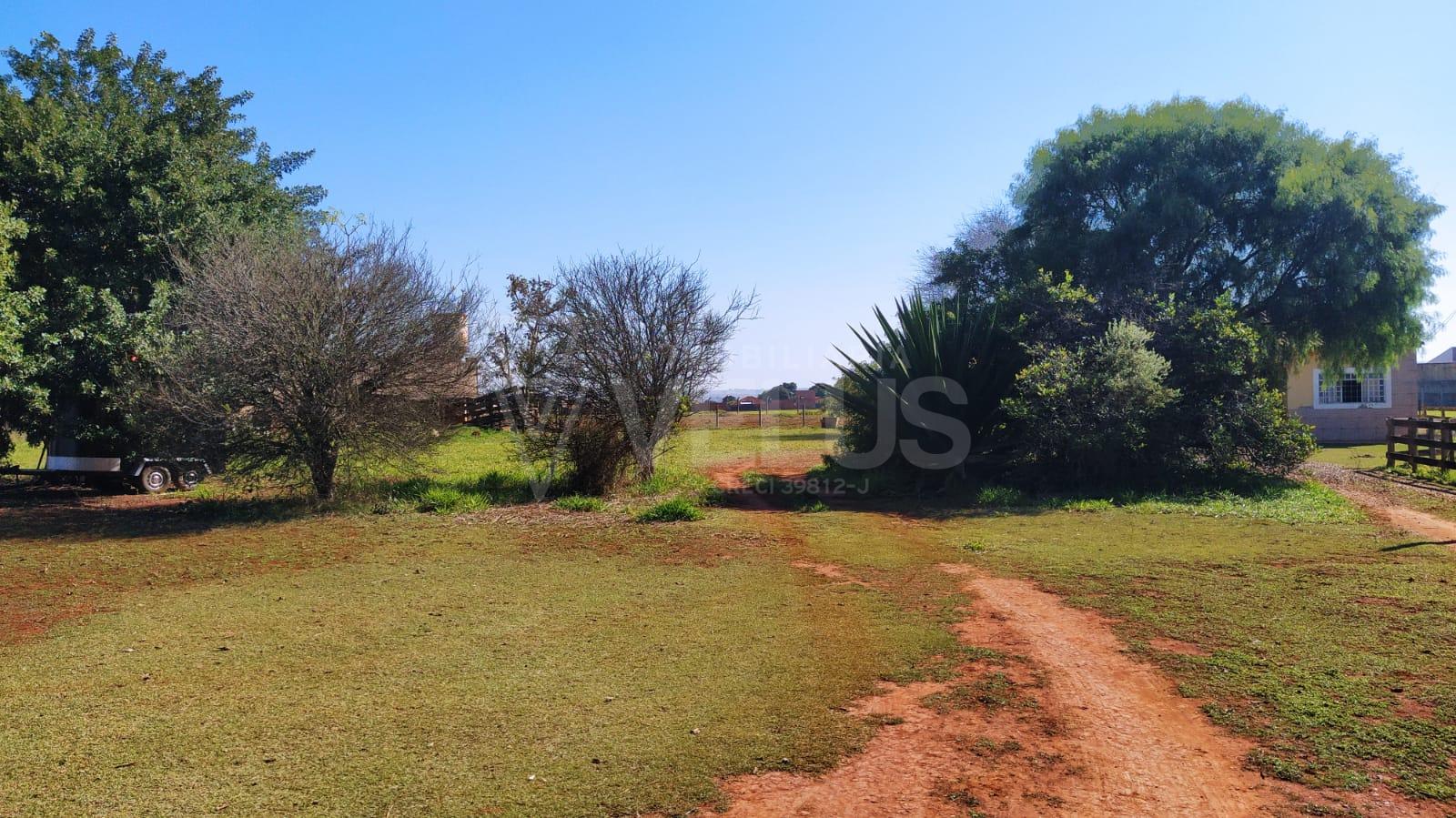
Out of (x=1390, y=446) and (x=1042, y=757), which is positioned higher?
(x=1390, y=446)

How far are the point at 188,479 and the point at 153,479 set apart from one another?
0.59m

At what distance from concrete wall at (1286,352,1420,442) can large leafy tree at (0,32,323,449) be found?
28.4 meters

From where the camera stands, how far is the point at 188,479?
50.9 ft

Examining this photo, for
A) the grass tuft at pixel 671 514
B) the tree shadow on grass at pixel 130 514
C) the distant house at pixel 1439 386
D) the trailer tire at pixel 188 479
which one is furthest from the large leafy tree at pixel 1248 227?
the distant house at pixel 1439 386

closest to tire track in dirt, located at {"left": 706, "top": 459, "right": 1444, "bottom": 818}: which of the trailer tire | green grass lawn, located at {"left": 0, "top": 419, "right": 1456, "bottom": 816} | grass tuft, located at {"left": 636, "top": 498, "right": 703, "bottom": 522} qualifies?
green grass lawn, located at {"left": 0, "top": 419, "right": 1456, "bottom": 816}

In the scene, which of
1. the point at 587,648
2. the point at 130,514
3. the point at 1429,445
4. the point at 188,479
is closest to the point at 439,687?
the point at 587,648

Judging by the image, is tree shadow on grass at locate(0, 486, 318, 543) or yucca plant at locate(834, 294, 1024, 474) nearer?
tree shadow on grass at locate(0, 486, 318, 543)

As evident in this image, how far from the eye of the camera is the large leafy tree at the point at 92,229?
1318 cm

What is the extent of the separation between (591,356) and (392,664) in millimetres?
7997

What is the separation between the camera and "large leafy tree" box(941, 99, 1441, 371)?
58.3 feet

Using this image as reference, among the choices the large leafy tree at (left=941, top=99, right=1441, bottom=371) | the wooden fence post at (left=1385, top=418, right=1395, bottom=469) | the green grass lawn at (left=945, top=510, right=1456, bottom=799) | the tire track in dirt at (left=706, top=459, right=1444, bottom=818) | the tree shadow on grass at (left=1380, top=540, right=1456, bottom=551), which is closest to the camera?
the tire track in dirt at (left=706, top=459, right=1444, bottom=818)

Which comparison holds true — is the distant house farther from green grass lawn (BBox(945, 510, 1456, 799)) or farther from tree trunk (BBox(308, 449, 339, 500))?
tree trunk (BBox(308, 449, 339, 500))

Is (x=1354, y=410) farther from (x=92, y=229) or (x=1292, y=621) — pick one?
(x=92, y=229)

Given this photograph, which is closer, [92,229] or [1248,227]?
[92,229]
